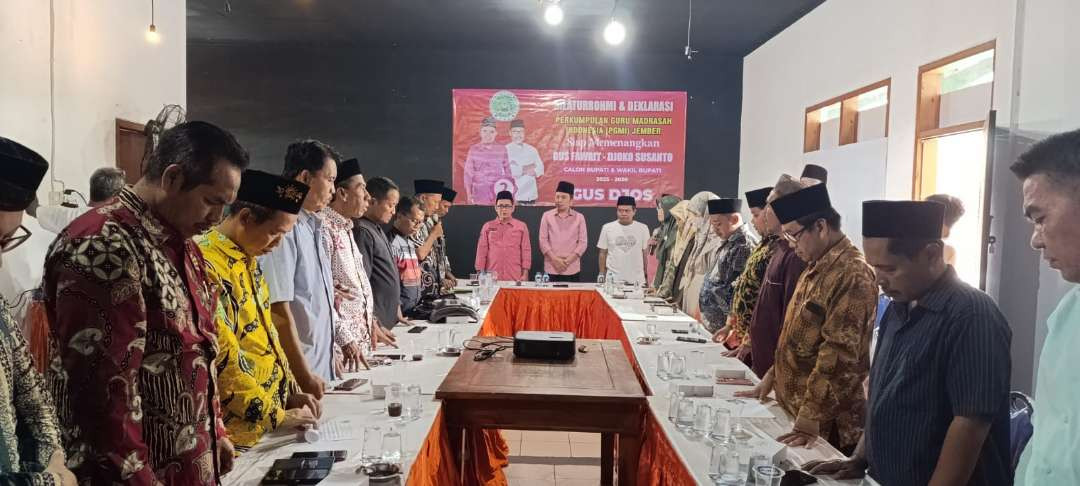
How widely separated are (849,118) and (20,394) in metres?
5.56

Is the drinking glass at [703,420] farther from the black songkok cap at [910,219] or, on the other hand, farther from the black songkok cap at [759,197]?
the black songkok cap at [759,197]

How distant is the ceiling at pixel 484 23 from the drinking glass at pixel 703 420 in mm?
4424

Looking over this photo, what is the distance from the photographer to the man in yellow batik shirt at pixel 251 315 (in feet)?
5.75

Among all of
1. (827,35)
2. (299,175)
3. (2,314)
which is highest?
(827,35)

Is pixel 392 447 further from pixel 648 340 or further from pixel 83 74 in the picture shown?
pixel 83 74

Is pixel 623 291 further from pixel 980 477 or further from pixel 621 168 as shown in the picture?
pixel 980 477

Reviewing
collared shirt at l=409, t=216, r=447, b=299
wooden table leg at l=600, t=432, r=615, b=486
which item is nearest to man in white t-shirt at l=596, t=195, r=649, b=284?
collared shirt at l=409, t=216, r=447, b=299

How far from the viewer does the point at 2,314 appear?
3.47 ft

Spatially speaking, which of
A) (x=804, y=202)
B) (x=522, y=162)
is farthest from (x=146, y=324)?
(x=522, y=162)

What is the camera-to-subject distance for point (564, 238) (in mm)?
6902

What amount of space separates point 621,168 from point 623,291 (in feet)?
8.26

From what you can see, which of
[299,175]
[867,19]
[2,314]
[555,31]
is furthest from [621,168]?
[2,314]

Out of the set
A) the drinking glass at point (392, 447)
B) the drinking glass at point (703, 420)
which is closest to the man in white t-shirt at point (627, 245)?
the drinking glass at point (703, 420)

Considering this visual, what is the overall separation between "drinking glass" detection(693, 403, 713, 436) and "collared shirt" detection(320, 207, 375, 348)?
4.85ft
